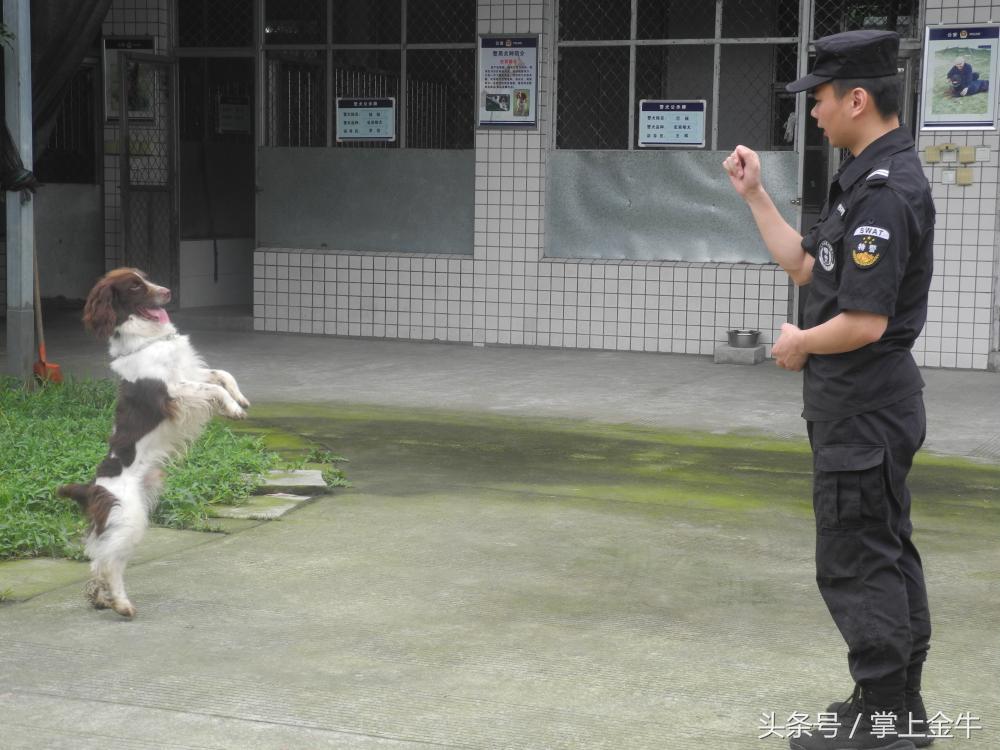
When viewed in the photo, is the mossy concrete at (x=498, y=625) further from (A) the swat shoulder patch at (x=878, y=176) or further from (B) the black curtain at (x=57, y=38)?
(B) the black curtain at (x=57, y=38)

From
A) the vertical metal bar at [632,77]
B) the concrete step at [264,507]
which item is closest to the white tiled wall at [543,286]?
the vertical metal bar at [632,77]

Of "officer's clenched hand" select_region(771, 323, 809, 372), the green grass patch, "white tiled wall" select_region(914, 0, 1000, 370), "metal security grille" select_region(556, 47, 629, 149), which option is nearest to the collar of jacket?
"officer's clenched hand" select_region(771, 323, 809, 372)

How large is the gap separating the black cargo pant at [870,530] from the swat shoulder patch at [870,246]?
41cm

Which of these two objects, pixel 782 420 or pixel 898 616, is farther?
pixel 782 420

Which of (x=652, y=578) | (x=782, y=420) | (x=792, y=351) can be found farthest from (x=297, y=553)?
(x=782, y=420)

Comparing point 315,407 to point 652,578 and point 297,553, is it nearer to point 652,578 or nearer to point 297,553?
point 297,553

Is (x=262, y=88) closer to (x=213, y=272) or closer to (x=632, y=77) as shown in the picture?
(x=213, y=272)

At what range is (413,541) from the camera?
5809 mm

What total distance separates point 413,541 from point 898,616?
8.84 feet

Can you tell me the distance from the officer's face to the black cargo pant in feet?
2.48

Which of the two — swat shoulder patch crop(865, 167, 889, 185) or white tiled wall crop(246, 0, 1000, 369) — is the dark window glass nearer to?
white tiled wall crop(246, 0, 1000, 369)

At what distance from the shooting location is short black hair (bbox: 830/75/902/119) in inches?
140

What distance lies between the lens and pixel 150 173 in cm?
1377

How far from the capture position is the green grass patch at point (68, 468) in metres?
5.72
